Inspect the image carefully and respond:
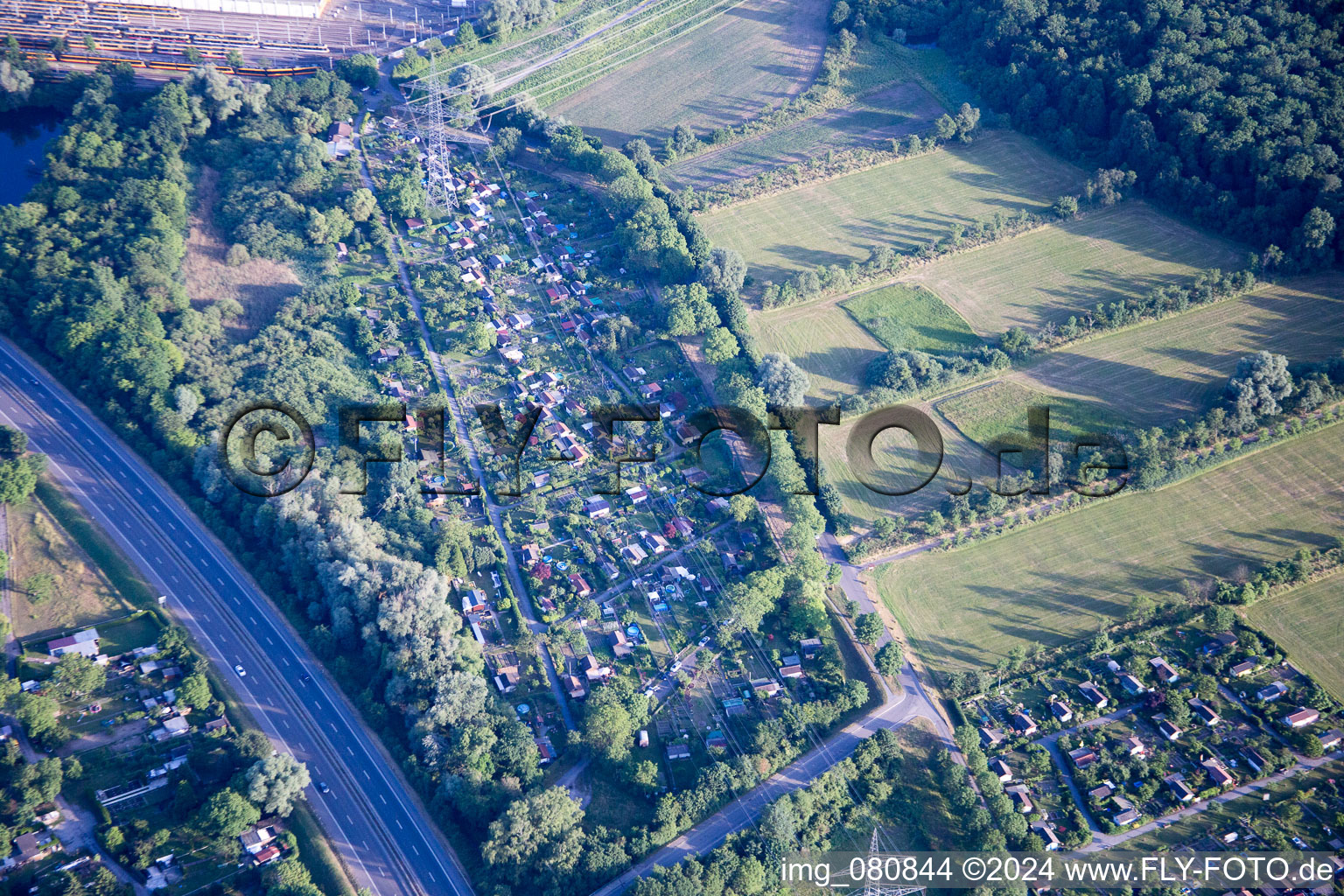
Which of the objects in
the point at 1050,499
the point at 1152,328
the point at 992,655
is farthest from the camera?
the point at 1152,328

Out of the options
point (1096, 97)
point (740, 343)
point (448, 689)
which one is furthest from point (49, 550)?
point (1096, 97)

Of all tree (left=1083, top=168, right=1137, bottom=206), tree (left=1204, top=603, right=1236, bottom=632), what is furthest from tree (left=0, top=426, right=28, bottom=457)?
tree (left=1083, top=168, right=1137, bottom=206)

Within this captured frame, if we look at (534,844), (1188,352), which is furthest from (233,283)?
(1188,352)

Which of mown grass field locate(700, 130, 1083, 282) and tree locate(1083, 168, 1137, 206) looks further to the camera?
tree locate(1083, 168, 1137, 206)

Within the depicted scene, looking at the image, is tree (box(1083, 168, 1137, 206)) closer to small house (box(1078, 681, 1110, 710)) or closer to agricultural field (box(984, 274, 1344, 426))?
agricultural field (box(984, 274, 1344, 426))

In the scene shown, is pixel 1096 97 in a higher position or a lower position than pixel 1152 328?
higher

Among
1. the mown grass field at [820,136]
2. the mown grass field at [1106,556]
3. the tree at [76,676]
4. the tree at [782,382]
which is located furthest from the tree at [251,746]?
the mown grass field at [820,136]

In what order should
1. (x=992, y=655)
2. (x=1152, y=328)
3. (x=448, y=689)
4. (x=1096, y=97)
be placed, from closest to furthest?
(x=448, y=689)
(x=992, y=655)
(x=1152, y=328)
(x=1096, y=97)

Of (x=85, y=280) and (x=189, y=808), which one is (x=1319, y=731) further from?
(x=85, y=280)
